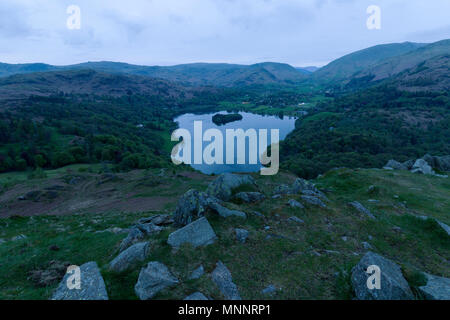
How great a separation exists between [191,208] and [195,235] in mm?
3028

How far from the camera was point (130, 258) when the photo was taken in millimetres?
11922

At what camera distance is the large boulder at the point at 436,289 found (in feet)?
31.2

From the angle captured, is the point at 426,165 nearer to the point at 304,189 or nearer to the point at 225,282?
the point at 304,189

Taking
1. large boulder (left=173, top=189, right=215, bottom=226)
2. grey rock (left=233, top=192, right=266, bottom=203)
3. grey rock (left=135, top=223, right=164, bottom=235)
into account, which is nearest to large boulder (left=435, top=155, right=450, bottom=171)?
grey rock (left=233, top=192, right=266, bottom=203)

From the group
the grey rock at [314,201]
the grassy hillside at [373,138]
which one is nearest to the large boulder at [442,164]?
the grassy hillside at [373,138]

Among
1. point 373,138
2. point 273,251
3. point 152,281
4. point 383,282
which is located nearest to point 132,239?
point 152,281

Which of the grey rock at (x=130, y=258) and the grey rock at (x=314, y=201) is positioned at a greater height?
the grey rock at (x=314, y=201)

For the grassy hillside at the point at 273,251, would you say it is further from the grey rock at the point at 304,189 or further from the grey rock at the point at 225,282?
the grey rock at the point at 304,189

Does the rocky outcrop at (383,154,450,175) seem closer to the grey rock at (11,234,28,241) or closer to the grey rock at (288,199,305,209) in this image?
the grey rock at (288,199,305,209)

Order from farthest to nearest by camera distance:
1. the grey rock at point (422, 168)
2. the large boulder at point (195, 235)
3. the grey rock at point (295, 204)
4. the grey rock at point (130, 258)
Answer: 1. the grey rock at point (422, 168)
2. the grey rock at point (295, 204)
3. the large boulder at point (195, 235)
4. the grey rock at point (130, 258)

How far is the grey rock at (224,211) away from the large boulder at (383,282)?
7.60 m
